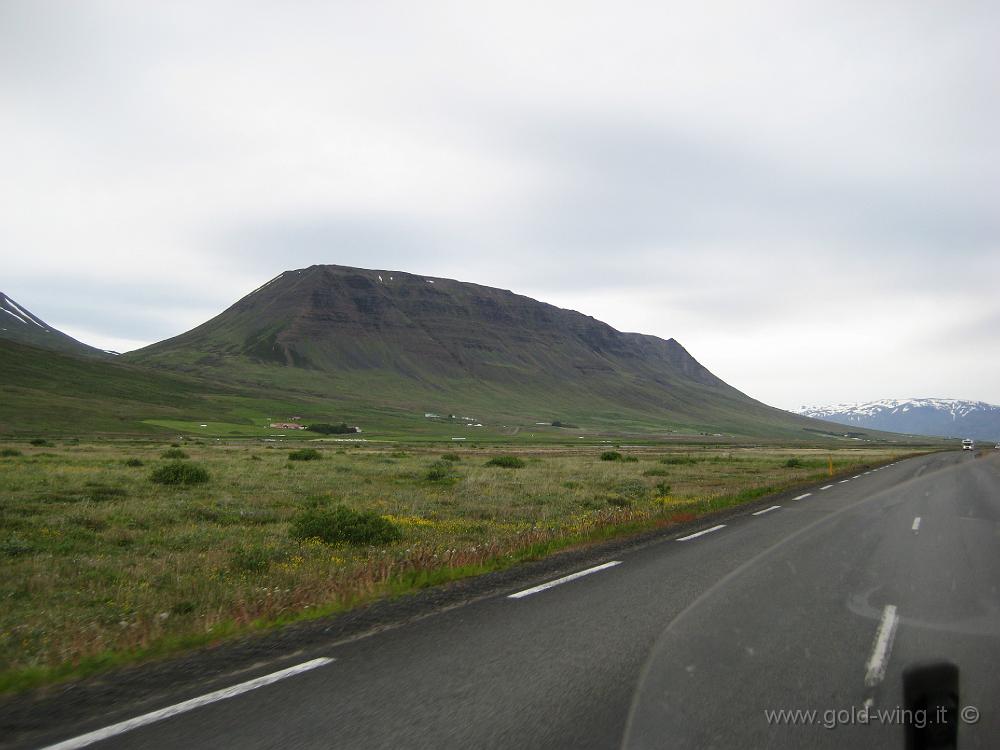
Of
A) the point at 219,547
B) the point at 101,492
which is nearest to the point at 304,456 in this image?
the point at 101,492

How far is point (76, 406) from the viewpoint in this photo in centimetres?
12206

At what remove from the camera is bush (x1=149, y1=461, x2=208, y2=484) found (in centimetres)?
2272

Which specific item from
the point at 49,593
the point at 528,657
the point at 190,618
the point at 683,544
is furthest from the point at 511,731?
the point at 683,544

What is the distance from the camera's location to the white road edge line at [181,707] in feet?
14.3

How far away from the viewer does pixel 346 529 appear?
12695 mm

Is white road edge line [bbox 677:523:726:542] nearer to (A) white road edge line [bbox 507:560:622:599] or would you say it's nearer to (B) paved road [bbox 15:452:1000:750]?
(B) paved road [bbox 15:452:1000:750]

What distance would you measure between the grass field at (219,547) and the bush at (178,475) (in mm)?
751

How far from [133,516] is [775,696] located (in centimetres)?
1452

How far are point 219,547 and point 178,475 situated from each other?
42.9 feet

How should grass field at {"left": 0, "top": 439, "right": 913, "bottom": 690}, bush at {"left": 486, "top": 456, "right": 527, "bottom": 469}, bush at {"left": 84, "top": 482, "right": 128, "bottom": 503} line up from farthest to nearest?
bush at {"left": 486, "top": 456, "right": 527, "bottom": 469}, bush at {"left": 84, "top": 482, "right": 128, "bottom": 503}, grass field at {"left": 0, "top": 439, "right": 913, "bottom": 690}

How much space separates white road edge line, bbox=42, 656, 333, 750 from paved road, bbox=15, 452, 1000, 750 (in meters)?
0.06

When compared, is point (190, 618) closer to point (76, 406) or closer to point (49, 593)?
point (49, 593)

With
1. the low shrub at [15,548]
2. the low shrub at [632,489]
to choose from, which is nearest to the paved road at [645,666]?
the low shrub at [15,548]

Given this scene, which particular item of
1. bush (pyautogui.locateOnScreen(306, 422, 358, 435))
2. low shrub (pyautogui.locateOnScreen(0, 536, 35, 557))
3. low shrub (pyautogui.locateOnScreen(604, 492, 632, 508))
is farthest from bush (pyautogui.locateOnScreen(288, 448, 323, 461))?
bush (pyautogui.locateOnScreen(306, 422, 358, 435))
